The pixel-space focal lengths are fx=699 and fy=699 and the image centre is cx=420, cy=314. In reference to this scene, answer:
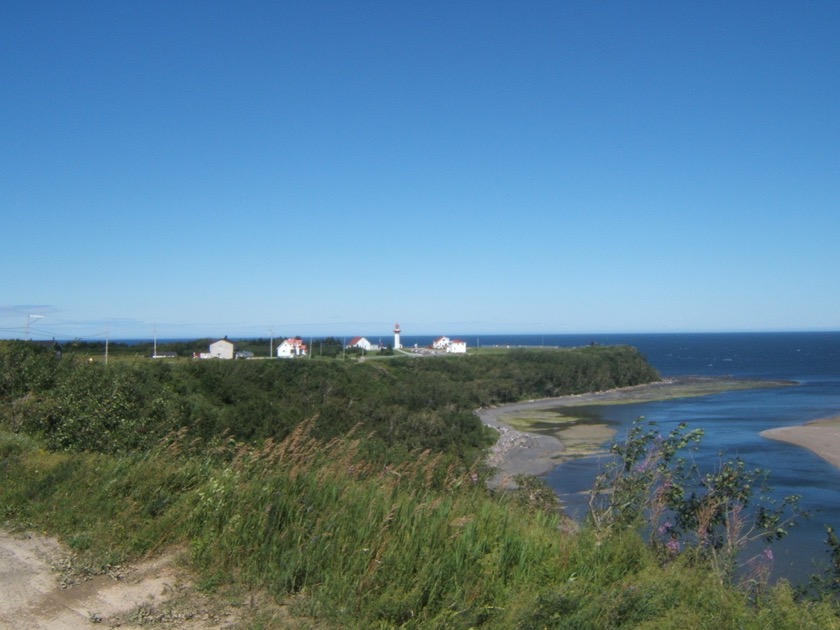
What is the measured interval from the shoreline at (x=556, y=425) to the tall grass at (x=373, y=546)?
4.40ft

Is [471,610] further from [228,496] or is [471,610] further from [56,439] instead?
[56,439]

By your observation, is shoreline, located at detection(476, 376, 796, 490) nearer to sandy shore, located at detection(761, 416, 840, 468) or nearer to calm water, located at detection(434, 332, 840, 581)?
calm water, located at detection(434, 332, 840, 581)

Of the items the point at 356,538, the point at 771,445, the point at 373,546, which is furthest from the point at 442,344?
the point at 373,546

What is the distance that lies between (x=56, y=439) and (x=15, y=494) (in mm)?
2435

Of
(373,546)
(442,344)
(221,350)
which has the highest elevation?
(442,344)

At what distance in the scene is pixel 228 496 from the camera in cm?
566

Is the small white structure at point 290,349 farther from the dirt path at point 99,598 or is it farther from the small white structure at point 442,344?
the dirt path at point 99,598

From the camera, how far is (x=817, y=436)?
40312mm

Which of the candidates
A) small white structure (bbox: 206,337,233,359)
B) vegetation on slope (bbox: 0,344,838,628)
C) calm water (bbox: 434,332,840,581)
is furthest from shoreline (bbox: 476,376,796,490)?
small white structure (bbox: 206,337,233,359)

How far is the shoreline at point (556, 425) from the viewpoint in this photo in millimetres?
33625

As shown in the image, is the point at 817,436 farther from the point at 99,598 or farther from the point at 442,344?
the point at 442,344

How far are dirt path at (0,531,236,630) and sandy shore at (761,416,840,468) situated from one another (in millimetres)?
34604

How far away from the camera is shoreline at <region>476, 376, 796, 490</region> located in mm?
33625

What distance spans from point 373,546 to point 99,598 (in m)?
1.82
